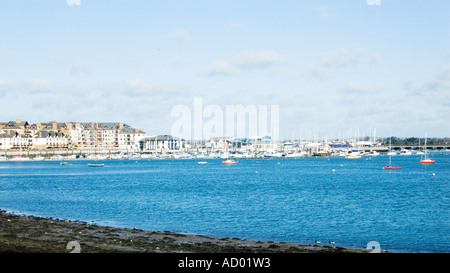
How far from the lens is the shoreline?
1894 cm

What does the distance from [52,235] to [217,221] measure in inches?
445

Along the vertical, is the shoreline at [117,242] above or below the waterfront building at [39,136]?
below

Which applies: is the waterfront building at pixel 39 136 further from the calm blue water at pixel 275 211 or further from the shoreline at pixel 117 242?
the shoreline at pixel 117 242

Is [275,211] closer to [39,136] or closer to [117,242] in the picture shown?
[117,242]

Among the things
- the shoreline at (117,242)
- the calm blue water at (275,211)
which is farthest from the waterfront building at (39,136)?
the shoreline at (117,242)

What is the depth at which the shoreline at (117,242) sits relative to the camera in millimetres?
18938

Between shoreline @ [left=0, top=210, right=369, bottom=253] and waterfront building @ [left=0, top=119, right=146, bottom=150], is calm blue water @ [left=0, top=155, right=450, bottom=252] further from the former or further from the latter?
waterfront building @ [left=0, top=119, right=146, bottom=150]

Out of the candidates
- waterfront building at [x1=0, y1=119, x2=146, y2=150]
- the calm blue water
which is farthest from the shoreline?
waterfront building at [x1=0, y1=119, x2=146, y2=150]

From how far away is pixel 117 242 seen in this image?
2117 cm

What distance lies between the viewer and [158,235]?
2420cm

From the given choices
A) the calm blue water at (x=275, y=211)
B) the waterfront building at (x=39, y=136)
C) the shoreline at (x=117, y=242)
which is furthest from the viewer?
the waterfront building at (x=39, y=136)

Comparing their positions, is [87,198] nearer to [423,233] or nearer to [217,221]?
[217,221]
